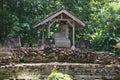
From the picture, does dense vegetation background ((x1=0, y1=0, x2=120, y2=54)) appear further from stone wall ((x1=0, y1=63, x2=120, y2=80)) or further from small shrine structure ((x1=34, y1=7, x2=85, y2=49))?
stone wall ((x1=0, y1=63, x2=120, y2=80))

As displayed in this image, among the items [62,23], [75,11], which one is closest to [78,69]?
[62,23]

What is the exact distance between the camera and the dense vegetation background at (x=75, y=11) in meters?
24.7

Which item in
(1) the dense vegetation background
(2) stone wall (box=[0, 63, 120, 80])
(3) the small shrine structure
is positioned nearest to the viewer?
(2) stone wall (box=[0, 63, 120, 80])

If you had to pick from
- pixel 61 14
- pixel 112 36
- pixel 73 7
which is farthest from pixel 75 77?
pixel 73 7

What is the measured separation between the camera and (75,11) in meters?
30.9

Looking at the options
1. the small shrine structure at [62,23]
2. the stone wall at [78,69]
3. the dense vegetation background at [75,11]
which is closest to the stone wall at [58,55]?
the stone wall at [78,69]

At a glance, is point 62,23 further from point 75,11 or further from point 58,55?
point 75,11

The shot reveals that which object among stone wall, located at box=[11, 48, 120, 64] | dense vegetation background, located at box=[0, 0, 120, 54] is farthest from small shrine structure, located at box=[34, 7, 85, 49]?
dense vegetation background, located at box=[0, 0, 120, 54]

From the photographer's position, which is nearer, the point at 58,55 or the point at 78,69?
the point at 78,69

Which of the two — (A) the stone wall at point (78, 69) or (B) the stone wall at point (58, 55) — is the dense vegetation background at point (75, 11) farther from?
(A) the stone wall at point (78, 69)

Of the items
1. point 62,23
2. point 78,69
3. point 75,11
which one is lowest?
point 78,69

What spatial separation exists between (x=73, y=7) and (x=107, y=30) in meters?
6.81

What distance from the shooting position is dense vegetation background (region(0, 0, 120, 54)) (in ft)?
81.0

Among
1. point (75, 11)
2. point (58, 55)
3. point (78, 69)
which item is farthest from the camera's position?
point (75, 11)
